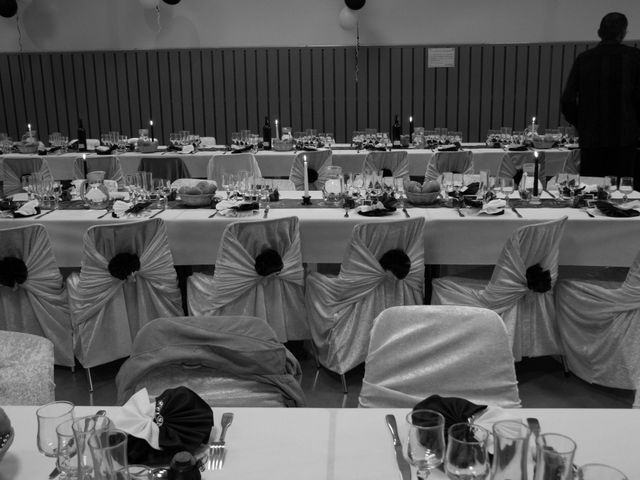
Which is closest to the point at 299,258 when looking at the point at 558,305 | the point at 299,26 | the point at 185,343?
the point at 558,305

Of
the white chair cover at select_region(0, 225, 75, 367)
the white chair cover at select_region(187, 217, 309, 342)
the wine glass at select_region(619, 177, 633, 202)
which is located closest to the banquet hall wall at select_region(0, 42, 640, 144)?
the wine glass at select_region(619, 177, 633, 202)

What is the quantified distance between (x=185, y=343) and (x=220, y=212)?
2.27 meters

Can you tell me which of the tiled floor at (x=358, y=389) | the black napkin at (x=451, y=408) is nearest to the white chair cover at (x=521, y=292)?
the tiled floor at (x=358, y=389)

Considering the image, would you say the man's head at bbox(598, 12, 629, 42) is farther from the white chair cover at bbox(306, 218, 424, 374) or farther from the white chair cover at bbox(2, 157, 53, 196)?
the white chair cover at bbox(2, 157, 53, 196)

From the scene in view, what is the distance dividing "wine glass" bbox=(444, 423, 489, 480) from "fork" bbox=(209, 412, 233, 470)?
60cm

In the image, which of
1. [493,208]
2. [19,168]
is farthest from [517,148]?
[19,168]

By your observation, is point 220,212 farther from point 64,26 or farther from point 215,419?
point 64,26

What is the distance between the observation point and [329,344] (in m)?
4.29

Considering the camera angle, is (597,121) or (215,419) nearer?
(215,419)

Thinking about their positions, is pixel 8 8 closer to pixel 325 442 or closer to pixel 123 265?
pixel 123 265

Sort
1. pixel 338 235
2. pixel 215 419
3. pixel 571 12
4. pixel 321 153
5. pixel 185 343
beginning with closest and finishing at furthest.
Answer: pixel 215 419, pixel 185 343, pixel 338 235, pixel 321 153, pixel 571 12

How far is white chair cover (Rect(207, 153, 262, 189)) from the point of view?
6746mm

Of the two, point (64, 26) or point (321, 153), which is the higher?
point (64, 26)

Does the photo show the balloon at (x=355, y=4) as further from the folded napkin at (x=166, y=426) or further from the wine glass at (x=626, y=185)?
the folded napkin at (x=166, y=426)
